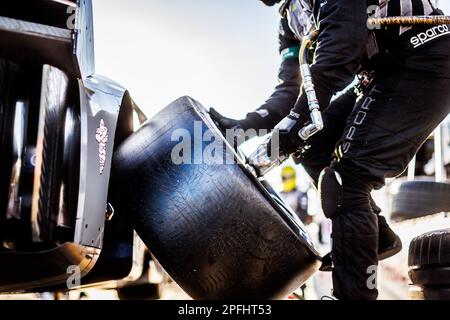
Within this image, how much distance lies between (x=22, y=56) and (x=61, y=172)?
0.38 m

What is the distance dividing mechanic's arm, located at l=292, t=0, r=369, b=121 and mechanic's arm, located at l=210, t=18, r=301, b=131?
23.6 inches

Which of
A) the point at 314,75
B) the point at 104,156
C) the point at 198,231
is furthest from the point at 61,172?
the point at 314,75

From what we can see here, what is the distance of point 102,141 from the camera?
155 centimetres

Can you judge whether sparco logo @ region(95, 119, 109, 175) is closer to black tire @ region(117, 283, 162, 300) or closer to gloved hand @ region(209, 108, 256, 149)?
gloved hand @ region(209, 108, 256, 149)

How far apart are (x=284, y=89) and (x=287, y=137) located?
800 millimetres

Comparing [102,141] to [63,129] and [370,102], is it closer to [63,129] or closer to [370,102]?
[63,129]

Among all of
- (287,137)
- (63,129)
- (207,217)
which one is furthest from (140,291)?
(63,129)

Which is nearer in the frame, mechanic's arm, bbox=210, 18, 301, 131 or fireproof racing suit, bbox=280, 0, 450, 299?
fireproof racing suit, bbox=280, 0, 450, 299

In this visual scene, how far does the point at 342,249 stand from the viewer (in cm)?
180

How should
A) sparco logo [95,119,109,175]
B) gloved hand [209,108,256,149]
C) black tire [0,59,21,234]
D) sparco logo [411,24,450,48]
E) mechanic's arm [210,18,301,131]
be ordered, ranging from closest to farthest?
black tire [0,59,21,234] < sparco logo [95,119,109,175] < sparco logo [411,24,450,48] < gloved hand [209,108,256,149] < mechanic's arm [210,18,301,131]

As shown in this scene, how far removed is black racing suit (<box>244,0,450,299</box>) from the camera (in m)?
1.77

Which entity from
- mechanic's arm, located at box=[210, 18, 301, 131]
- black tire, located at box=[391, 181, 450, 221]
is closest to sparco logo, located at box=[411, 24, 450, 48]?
mechanic's arm, located at box=[210, 18, 301, 131]

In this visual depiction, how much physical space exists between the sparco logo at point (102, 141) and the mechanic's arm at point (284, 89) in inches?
37.2

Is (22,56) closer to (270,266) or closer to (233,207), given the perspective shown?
(233,207)
